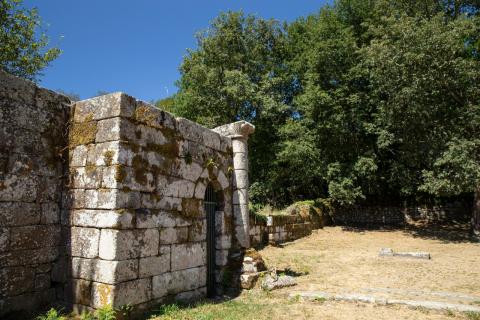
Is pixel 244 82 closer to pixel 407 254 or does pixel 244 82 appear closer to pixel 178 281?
pixel 407 254

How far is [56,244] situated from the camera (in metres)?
5.32

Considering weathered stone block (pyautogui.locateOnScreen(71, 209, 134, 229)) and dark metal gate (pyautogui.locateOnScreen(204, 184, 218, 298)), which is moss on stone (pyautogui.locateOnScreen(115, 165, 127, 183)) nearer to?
weathered stone block (pyautogui.locateOnScreen(71, 209, 134, 229))

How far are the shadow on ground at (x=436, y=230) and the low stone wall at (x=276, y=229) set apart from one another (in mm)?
4008

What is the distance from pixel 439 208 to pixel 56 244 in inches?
868

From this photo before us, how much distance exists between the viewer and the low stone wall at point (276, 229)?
12.5 metres

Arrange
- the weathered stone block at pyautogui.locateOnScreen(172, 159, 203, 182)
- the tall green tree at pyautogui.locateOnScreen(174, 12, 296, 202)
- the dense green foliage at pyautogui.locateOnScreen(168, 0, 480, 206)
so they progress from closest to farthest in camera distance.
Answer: the weathered stone block at pyautogui.locateOnScreen(172, 159, 203, 182) < the dense green foliage at pyautogui.locateOnScreen(168, 0, 480, 206) < the tall green tree at pyautogui.locateOnScreen(174, 12, 296, 202)

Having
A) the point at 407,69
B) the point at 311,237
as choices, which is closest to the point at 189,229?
the point at 311,237

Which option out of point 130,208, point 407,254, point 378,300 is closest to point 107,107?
point 130,208

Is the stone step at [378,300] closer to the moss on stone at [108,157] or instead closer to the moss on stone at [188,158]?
the moss on stone at [188,158]

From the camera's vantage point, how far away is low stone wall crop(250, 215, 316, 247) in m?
12.5

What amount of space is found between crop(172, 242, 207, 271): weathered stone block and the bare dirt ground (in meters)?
1.50

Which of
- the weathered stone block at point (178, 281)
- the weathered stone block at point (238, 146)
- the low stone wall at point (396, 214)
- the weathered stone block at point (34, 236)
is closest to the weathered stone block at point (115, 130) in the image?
the weathered stone block at point (34, 236)

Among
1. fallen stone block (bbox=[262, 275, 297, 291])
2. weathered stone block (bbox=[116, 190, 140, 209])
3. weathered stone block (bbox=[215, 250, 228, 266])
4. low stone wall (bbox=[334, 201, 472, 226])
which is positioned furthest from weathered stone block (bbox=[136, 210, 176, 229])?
low stone wall (bbox=[334, 201, 472, 226])

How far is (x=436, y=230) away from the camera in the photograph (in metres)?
19.0
